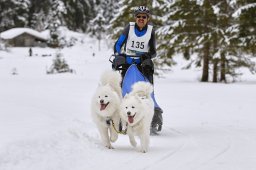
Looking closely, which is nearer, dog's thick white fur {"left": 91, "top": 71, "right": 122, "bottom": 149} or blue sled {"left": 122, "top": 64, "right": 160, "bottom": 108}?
dog's thick white fur {"left": 91, "top": 71, "right": 122, "bottom": 149}

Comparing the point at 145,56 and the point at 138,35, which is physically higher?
the point at 138,35

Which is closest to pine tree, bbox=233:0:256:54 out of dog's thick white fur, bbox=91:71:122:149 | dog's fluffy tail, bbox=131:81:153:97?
dog's fluffy tail, bbox=131:81:153:97

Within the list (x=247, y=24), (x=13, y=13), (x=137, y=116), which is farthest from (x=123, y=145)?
(x=13, y=13)

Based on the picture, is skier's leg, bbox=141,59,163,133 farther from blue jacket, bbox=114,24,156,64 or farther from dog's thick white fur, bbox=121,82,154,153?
dog's thick white fur, bbox=121,82,154,153

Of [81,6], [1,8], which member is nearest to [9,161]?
[1,8]

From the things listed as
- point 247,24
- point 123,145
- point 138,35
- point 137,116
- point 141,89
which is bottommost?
point 123,145

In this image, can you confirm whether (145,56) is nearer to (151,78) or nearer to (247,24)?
(151,78)

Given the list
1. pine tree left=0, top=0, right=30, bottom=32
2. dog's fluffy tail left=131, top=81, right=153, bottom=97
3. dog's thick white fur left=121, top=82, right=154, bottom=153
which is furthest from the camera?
pine tree left=0, top=0, right=30, bottom=32

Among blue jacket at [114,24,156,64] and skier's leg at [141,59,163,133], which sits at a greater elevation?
blue jacket at [114,24,156,64]

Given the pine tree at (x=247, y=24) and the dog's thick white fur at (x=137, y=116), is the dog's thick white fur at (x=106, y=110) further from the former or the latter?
the pine tree at (x=247, y=24)

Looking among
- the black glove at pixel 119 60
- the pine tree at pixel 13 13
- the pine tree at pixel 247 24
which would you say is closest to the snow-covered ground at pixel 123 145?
the black glove at pixel 119 60

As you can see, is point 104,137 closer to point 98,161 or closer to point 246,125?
point 98,161

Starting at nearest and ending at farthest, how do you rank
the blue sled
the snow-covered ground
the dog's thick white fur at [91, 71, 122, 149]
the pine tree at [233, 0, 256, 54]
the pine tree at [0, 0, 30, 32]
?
the snow-covered ground, the dog's thick white fur at [91, 71, 122, 149], the blue sled, the pine tree at [233, 0, 256, 54], the pine tree at [0, 0, 30, 32]

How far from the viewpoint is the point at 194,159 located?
247 inches
